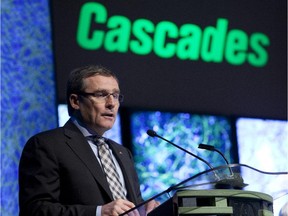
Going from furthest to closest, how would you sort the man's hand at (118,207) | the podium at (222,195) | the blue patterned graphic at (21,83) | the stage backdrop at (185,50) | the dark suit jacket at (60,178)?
the stage backdrop at (185,50) < the blue patterned graphic at (21,83) < the dark suit jacket at (60,178) < the man's hand at (118,207) < the podium at (222,195)

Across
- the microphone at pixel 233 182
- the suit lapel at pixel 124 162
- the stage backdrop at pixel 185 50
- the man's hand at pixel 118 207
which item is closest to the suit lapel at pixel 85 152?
the suit lapel at pixel 124 162

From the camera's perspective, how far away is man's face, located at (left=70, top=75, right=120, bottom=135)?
3186 millimetres

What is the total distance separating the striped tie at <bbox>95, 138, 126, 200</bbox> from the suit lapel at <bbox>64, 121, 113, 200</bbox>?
0.18 ft

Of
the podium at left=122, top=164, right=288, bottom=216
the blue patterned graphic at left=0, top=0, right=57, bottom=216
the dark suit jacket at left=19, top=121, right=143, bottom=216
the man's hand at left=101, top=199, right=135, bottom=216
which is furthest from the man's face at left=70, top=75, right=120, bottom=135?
the blue patterned graphic at left=0, top=0, right=57, bottom=216

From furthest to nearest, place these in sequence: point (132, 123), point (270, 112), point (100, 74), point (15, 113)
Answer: point (270, 112)
point (132, 123)
point (15, 113)
point (100, 74)

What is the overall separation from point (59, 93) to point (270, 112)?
71.2 inches

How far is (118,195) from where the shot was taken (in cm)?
303

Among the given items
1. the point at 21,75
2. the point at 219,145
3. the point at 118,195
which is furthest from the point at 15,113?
the point at 118,195

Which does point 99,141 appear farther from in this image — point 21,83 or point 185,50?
point 185,50

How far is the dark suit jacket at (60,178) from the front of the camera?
2.83 m

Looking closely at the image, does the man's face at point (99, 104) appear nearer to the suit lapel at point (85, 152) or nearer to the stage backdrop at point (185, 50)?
the suit lapel at point (85, 152)

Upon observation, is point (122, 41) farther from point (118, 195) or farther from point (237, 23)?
point (118, 195)

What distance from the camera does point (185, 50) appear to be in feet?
20.2

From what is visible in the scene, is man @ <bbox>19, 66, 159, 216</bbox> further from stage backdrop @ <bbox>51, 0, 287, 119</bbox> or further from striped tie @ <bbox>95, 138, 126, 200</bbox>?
stage backdrop @ <bbox>51, 0, 287, 119</bbox>
